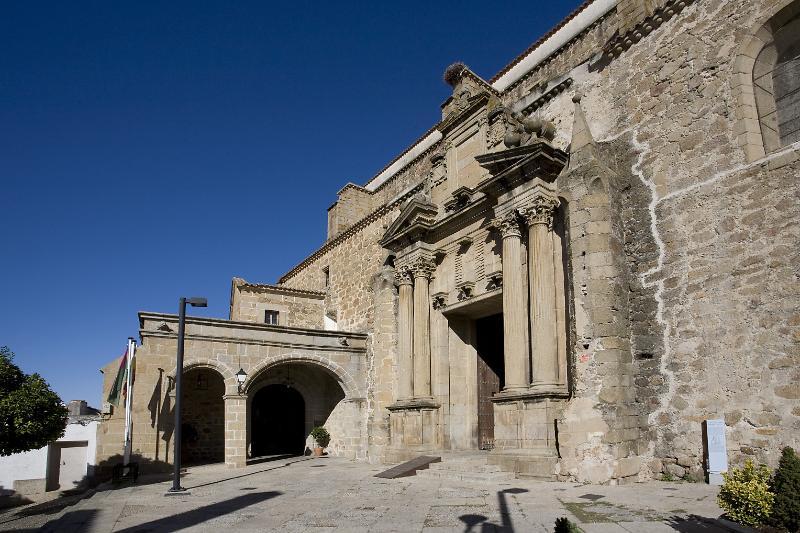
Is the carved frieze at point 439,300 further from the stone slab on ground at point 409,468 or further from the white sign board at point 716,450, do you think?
the white sign board at point 716,450

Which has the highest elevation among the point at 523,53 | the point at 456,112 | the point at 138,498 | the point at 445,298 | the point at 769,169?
the point at 523,53

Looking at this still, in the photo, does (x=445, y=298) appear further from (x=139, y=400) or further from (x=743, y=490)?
(x=743, y=490)

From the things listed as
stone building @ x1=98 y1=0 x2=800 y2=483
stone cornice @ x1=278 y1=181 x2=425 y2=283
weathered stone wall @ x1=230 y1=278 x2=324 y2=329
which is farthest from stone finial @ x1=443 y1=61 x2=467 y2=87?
weathered stone wall @ x1=230 y1=278 x2=324 y2=329

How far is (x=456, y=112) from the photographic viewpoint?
46.8ft

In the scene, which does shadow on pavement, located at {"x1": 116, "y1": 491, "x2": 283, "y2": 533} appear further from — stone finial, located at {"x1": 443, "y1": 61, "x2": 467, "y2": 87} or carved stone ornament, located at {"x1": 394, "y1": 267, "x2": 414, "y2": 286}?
stone finial, located at {"x1": 443, "y1": 61, "x2": 467, "y2": 87}

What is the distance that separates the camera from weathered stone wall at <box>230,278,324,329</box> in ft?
72.3

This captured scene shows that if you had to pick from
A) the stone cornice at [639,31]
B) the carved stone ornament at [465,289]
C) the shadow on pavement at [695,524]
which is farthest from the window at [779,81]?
the carved stone ornament at [465,289]

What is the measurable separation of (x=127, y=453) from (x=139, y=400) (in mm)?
1224

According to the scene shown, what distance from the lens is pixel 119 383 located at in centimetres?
1305

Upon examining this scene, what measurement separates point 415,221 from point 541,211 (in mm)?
3905

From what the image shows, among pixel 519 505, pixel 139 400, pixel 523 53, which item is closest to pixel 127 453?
pixel 139 400

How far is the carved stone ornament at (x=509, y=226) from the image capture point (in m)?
11.3

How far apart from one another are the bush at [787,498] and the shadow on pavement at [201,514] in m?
5.86

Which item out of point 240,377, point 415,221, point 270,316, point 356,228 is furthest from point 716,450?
point 270,316
